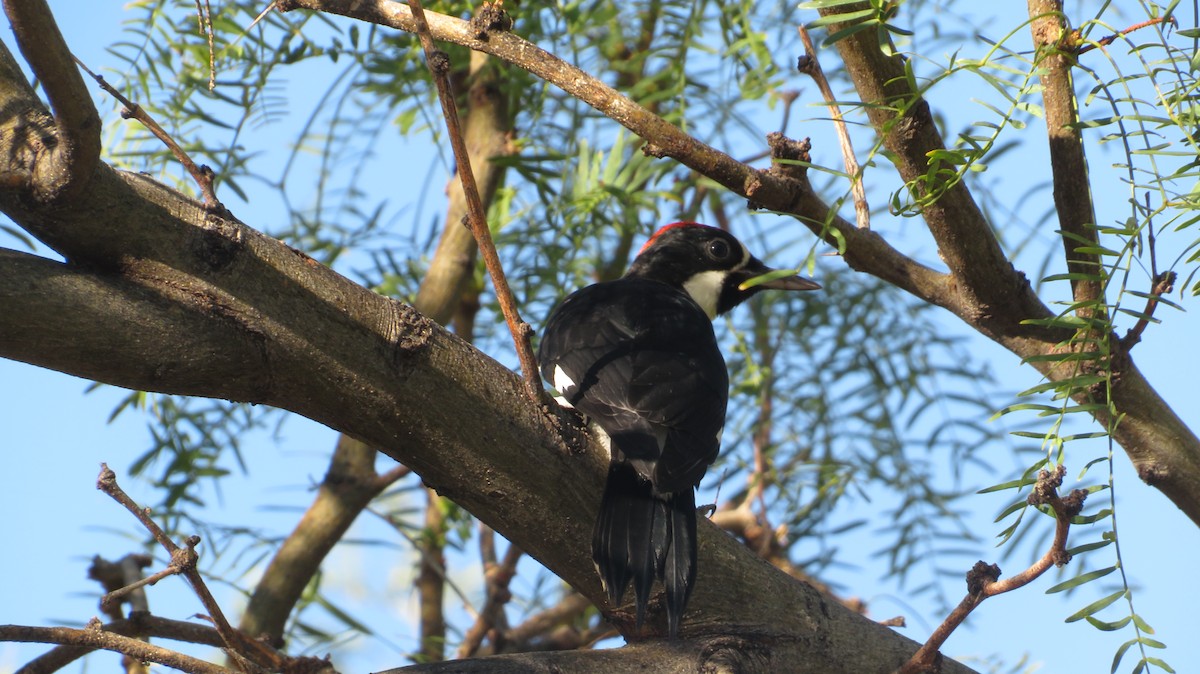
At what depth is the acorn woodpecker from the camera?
1955mm

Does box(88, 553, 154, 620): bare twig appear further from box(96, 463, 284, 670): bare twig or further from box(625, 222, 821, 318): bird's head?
box(625, 222, 821, 318): bird's head

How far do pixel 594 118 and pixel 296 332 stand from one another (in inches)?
93.5

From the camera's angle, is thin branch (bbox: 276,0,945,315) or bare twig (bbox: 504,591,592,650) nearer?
thin branch (bbox: 276,0,945,315)

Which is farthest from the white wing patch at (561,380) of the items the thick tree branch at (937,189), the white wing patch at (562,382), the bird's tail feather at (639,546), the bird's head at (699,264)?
the bird's head at (699,264)

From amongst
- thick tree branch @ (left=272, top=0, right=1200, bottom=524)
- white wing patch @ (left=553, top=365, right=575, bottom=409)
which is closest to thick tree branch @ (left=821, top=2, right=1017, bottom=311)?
thick tree branch @ (left=272, top=0, right=1200, bottom=524)

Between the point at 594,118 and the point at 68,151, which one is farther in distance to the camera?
the point at 594,118

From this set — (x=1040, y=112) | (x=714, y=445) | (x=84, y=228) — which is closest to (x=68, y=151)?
(x=84, y=228)

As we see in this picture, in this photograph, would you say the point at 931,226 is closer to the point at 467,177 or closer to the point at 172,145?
the point at 467,177

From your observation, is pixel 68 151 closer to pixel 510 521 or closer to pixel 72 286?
pixel 72 286

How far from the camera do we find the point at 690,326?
9.32 feet

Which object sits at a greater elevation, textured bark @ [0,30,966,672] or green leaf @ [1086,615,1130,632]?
textured bark @ [0,30,966,672]

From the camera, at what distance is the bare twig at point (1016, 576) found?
1517mm

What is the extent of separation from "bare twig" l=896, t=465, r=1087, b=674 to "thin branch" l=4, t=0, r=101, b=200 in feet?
4.11

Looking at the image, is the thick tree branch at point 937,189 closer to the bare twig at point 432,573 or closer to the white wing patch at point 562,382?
the white wing patch at point 562,382
